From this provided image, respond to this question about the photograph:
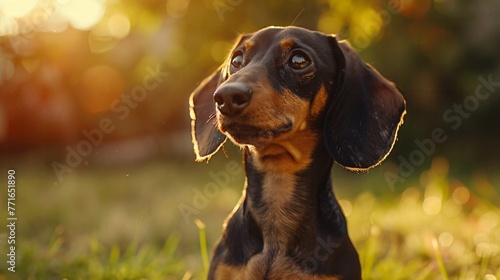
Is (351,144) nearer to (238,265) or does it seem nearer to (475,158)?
(238,265)

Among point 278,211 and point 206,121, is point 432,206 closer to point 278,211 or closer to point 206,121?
point 206,121

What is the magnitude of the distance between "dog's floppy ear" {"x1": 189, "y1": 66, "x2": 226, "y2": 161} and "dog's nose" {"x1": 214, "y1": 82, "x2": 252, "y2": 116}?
656mm

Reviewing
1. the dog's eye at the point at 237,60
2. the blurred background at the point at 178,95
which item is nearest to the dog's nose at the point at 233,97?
the dog's eye at the point at 237,60

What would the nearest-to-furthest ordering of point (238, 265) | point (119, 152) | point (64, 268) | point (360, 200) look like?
point (238, 265) < point (64, 268) < point (360, 200) < point (119, 152)

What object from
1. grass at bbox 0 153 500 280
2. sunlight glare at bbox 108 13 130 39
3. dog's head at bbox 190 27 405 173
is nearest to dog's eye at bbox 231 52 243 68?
dog's head at bbox 190 27 405 173

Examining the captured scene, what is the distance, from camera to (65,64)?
1153 cm

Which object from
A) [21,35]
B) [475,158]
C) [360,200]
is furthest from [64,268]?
[475,158]

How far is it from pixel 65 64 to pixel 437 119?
22.5 feet

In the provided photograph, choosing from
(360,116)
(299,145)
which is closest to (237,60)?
(299,145)

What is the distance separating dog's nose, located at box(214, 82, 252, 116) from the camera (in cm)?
271

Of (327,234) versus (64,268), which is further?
(64,268)

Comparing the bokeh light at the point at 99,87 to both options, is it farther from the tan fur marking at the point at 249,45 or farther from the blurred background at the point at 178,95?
the tan fur marking at the point at 249,45

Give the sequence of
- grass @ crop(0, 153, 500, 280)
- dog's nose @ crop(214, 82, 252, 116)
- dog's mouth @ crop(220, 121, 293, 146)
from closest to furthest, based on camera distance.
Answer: dog's nose @ crop(214, 82, 252, 116) → dog's mouth @ crop(220, 121, 293, 146) → grass @ crop(0, 153, 500, 280)

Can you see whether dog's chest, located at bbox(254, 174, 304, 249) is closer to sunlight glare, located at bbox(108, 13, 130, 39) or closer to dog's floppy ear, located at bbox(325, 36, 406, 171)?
dog's floppy ear, located at bbox(325, 36, 406, 171)
